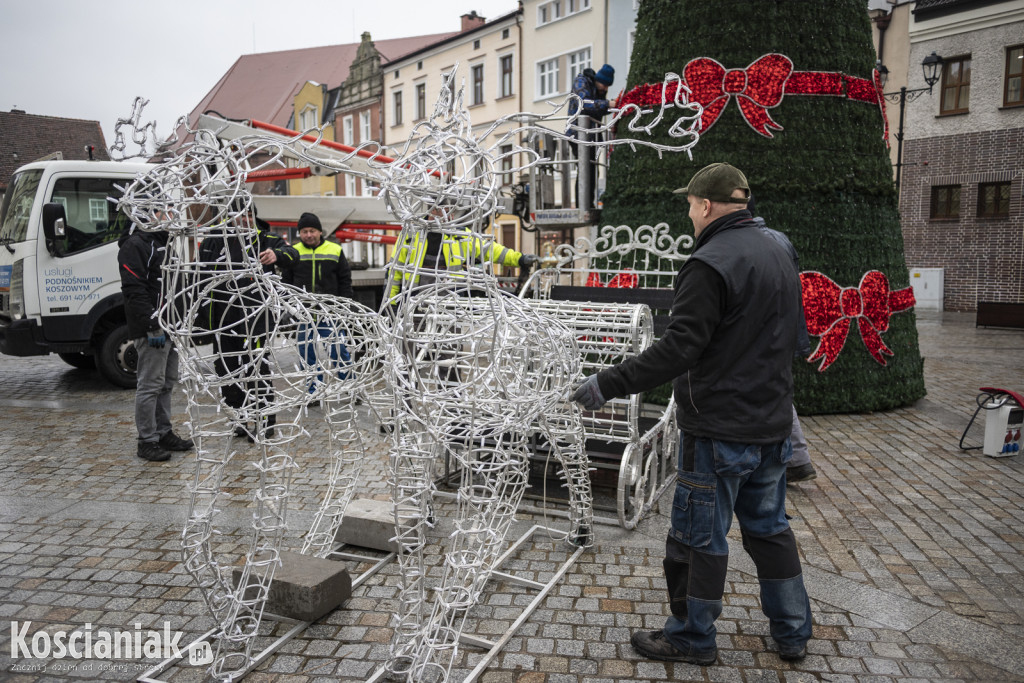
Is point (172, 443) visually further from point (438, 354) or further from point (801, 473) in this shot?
point (801, 473)

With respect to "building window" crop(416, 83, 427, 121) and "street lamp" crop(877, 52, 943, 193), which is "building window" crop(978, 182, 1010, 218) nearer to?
"street lamp" crop(877, 52, 943, 193)

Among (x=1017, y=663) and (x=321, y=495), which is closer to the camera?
(x=1017, y=663)

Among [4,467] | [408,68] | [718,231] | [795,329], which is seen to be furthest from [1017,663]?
[408,68]

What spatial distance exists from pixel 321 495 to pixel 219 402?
7.94ft

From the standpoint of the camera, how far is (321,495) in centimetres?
507

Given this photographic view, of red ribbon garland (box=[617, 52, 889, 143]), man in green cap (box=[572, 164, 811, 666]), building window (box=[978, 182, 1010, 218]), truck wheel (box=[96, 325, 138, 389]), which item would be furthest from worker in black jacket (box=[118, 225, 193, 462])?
building window (box=[978, 182, 1010, 218])

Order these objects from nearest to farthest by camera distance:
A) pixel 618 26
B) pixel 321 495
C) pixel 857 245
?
pixel 321 495 < pixel 857 245 < pixel 618 26

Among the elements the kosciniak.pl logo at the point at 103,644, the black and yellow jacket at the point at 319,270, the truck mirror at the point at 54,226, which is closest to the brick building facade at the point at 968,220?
the black and yellow jacket at the point at 319,270

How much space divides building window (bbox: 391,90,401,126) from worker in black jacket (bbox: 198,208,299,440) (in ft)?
87.3

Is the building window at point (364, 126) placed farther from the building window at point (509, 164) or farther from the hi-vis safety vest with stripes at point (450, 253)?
the hi-vis safety vest with stripes at point (450, 253)

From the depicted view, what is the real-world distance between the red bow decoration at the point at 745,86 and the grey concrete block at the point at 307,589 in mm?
5595

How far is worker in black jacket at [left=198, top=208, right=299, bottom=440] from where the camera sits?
279 cm

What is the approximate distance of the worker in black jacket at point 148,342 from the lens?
549 cm

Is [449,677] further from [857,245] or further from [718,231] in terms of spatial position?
[857,245]
